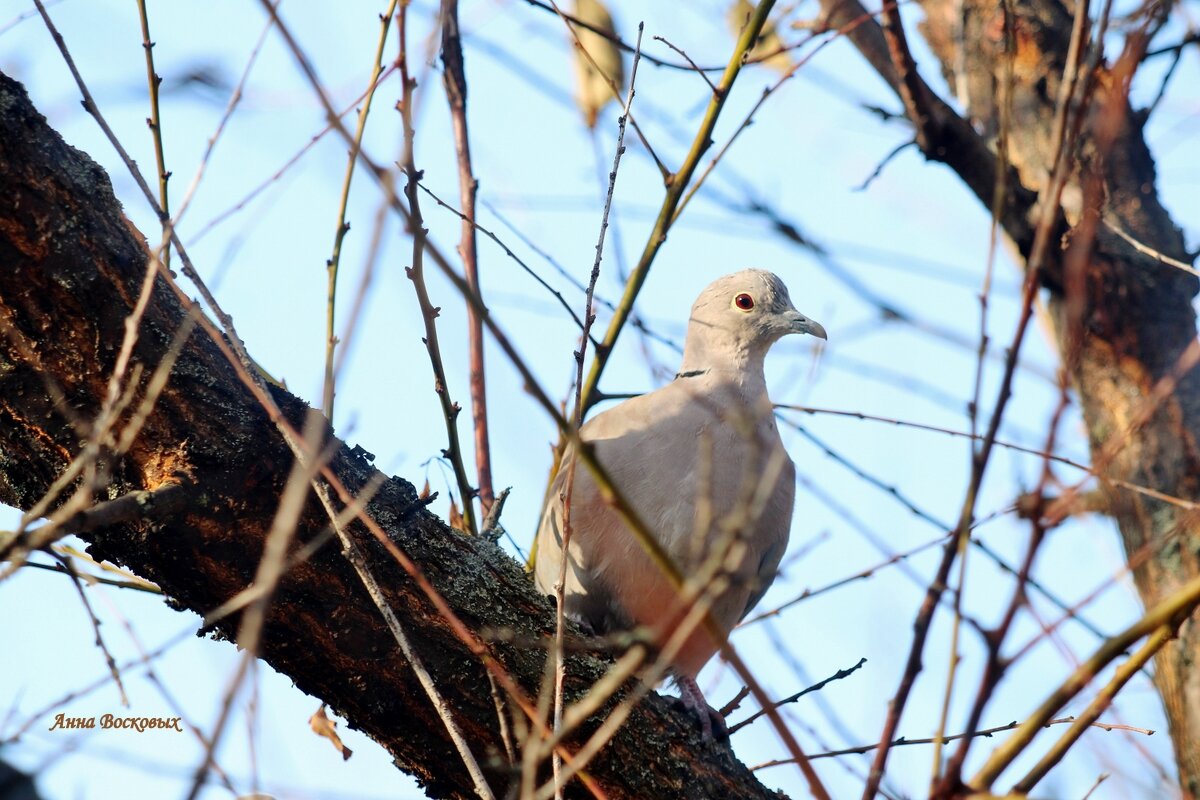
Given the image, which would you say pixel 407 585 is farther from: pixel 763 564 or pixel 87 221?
pixel 763 564

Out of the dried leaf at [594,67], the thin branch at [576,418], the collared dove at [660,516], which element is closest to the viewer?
the thin branch at [576,418]

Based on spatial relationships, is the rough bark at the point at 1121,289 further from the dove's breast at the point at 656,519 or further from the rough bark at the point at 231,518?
the rough bark at the point at 231,518

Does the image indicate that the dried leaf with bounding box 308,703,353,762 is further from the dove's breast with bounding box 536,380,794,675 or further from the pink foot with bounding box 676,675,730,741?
the pink foot with bounding box 676,675,730,741

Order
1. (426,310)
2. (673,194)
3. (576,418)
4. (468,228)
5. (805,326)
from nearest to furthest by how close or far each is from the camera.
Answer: (576,418)
(426,310)
(673,194)
(468,228)
(805,326)

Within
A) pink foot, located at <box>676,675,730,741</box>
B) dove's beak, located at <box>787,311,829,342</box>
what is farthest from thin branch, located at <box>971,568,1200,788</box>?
dove's beak, located at <box>787,311,829,342</box>

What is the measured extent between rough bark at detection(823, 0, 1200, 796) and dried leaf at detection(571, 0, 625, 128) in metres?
1.02

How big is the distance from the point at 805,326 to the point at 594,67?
1371 mm

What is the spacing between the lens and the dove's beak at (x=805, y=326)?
500cm

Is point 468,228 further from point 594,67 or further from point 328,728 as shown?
point 328,728

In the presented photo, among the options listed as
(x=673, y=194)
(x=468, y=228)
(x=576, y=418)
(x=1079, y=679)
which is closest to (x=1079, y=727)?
(x=1079, y=679)

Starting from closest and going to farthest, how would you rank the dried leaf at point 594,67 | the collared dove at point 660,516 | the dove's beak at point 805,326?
the collared dove at point 660,516 < the dried leaf at point 594,67 < the dove's beak at point 805,326

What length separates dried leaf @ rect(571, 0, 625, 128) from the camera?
183 inches

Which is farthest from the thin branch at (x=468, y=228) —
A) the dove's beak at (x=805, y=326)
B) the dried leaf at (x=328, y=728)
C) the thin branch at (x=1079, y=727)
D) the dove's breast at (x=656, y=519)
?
the thin branch at (x=1079, y=727)

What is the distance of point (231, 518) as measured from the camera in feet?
9.39
